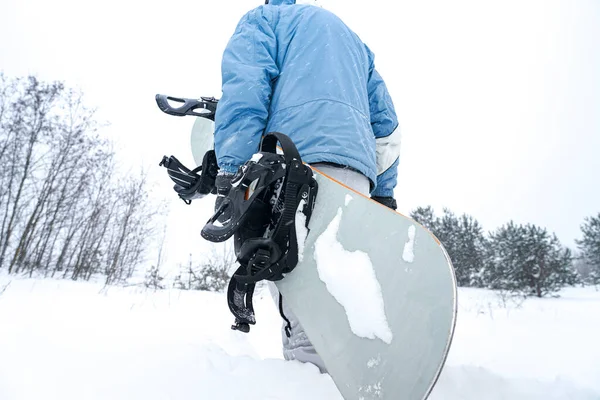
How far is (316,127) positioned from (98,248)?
9.26m

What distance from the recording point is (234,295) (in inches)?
48.3

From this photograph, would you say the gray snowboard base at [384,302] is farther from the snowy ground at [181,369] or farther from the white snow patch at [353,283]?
the snowy ground at [181,369]

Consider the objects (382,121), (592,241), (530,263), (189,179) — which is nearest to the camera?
(382,121)

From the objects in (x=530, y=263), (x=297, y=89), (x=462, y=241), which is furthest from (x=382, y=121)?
(x=462, y=241)

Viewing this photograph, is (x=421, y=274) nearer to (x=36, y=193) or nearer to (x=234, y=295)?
(x=234, y=295)

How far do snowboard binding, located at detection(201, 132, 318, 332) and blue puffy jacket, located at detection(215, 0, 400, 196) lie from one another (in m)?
0.14

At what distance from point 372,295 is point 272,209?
0.45 meters

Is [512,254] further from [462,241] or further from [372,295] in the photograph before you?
[372,295]

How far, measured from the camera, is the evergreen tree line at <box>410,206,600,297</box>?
13727mm

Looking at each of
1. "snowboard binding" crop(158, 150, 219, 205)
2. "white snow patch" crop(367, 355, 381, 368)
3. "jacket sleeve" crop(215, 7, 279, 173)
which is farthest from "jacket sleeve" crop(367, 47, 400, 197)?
"white snow patch" crop(367, 355, 381, 368)

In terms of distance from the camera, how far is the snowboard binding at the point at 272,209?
3.31 ft

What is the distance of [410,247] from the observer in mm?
949

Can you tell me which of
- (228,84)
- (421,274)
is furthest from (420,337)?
(228,84)

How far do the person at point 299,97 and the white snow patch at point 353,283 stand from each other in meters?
0.28
